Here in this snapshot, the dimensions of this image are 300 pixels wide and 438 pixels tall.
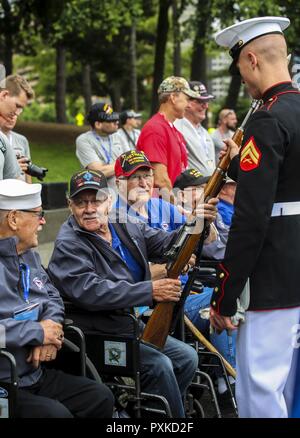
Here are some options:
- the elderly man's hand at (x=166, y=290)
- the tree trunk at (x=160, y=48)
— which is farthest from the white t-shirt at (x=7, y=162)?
the tree trunk at (x=160, y=48)

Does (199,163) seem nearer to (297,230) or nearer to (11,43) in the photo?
(297,230)

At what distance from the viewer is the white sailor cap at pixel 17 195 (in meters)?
4.00

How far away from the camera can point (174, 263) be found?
14.1 feet

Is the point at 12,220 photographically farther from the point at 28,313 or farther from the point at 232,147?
the point at 232,147

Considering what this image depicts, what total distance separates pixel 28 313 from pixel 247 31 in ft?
5.47

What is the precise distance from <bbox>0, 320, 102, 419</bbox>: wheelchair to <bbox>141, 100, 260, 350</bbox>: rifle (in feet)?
1.32

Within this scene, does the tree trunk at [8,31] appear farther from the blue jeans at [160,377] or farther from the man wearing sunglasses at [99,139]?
A: the blue jeans at [160,377]

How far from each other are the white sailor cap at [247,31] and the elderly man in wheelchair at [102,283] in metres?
1.22

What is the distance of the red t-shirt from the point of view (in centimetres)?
692

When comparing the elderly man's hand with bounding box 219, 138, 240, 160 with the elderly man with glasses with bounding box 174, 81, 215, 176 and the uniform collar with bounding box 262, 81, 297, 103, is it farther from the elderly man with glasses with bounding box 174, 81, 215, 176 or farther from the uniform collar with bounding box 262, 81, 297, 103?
the elderly man with glasses with bounding box 174, 81, 215, 176

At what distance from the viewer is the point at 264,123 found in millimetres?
3387

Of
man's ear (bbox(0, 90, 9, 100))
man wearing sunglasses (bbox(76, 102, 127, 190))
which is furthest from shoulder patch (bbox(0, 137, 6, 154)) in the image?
man wearing sunglasses (bbox(76, 102, 127, 190))

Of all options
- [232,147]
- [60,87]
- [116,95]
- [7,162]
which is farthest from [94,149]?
[116,95]
